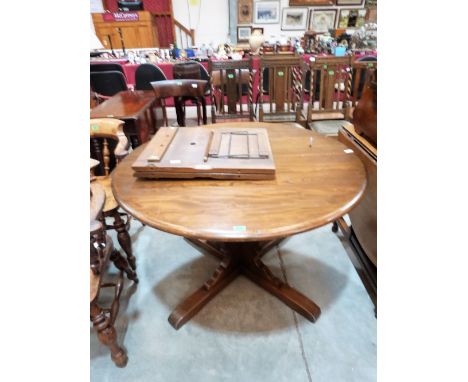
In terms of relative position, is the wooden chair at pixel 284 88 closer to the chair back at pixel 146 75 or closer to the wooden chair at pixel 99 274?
the chair back at pixel 146 75

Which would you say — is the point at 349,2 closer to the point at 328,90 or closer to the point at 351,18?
the point at 351,18

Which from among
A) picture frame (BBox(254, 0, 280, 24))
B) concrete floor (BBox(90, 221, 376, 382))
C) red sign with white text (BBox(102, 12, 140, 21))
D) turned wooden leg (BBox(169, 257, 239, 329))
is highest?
picture frame (BBox(254, 0, 280, 24))

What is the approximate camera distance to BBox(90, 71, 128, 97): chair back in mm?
3189

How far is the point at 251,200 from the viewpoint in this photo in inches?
37.4

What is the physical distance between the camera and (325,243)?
189cm

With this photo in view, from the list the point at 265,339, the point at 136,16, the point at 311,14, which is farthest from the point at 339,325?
the point at 311,14

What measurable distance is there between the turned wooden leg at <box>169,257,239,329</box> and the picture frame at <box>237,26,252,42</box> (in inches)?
257

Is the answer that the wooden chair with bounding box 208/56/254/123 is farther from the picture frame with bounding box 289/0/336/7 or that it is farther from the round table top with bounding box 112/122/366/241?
the picture frame with bounding box 289/0/336/7

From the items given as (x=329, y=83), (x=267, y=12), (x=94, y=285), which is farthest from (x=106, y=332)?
(x=267, y=12)

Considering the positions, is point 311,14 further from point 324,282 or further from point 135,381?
point 135,381

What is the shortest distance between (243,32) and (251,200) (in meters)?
6.90

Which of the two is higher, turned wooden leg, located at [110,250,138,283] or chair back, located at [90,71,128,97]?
chair back, located at [90,71,128,97]

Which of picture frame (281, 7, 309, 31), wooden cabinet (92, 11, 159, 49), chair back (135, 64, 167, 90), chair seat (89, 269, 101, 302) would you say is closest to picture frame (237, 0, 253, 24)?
picture frame (281, 7, 309, 31)

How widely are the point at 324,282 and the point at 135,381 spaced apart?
1.07 m
